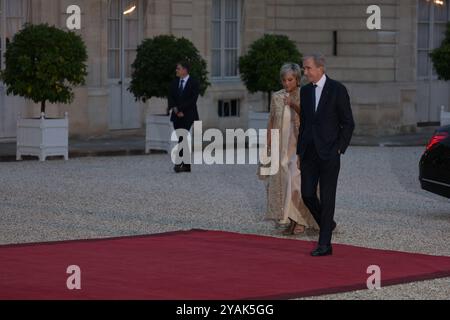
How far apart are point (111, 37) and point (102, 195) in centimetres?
1172

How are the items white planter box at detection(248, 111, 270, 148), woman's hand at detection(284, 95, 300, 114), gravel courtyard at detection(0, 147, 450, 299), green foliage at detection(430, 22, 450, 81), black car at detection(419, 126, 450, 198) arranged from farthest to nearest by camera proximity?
1. green foliage at detection(430, 22, 450, 81)
2. white planter box at detection(248, 111, 270, 148)
3. black car at detection(419, 126, 450, 198)
4. woman's hand at detection(284, 95, 300, 114)
5. gravel courtyard at detection(0, 147, 450, 299)

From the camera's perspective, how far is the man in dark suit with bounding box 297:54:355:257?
14.3 m

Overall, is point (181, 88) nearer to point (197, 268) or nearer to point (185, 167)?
point (185, 167)

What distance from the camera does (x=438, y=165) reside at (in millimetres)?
17406

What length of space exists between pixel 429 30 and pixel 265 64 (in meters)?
6.95

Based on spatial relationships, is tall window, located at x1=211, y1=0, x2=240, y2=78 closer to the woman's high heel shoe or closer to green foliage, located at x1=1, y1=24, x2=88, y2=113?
green foliage, located at x1=1, y1=24, x2=88, y2=113

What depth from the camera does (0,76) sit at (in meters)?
26.4

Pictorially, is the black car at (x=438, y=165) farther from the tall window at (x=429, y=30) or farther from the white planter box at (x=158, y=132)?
the tall window at (x=429, y=30)

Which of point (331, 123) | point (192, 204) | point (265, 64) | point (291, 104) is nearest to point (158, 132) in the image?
point (265, 64)

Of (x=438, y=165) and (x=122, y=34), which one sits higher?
(x=122, y=34)

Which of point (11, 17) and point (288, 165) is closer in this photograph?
point (288, 165)

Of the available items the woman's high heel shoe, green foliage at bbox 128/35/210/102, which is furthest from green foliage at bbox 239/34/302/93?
the woman's high heel shoe

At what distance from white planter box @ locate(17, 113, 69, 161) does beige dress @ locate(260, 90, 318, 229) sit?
9587mm
